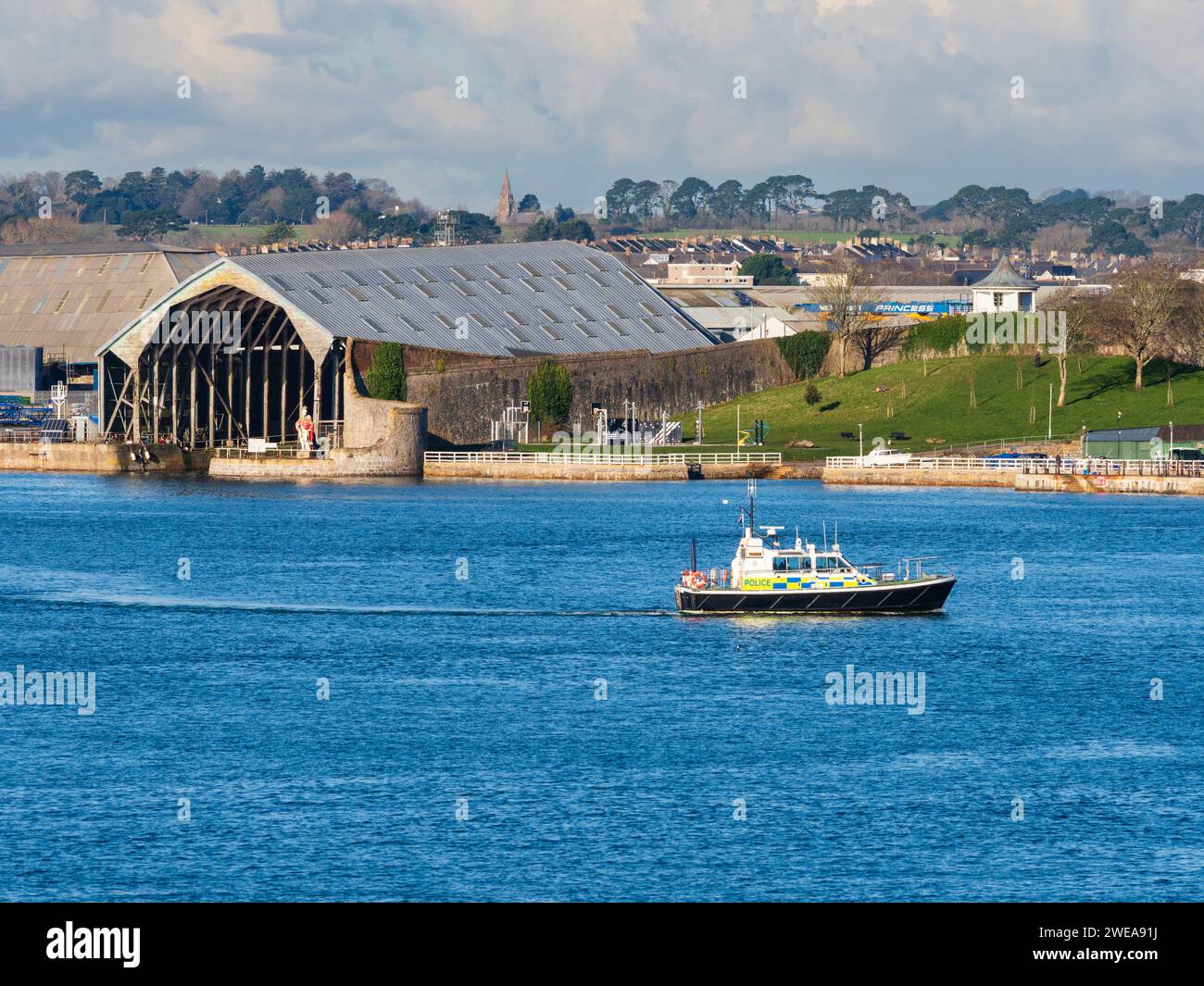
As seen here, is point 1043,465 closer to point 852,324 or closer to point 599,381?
point 599,381

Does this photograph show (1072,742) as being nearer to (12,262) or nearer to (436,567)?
(436,567)

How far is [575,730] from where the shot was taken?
5525 cm

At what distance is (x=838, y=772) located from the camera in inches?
1987

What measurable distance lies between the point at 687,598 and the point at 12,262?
138 metres

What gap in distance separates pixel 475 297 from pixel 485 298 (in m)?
1.18

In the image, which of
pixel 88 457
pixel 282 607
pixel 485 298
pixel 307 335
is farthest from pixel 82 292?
pixel 282 607

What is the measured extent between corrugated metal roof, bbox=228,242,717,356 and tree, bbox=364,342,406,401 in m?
2.38

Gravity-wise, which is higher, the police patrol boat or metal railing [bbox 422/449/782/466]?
metal railing [bbox 422/449/782/466]

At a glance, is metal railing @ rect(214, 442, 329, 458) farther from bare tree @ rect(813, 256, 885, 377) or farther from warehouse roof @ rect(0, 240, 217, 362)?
bare tree @ rect(813, 256, 885, 377)

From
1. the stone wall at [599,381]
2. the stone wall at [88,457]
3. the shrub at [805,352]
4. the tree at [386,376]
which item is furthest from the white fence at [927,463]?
the stone wall at [88,457]

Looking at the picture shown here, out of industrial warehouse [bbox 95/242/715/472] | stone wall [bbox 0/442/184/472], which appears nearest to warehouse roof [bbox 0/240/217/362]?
stone wall [bbox 0/442/184/472]

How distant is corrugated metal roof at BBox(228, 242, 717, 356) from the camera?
150m
